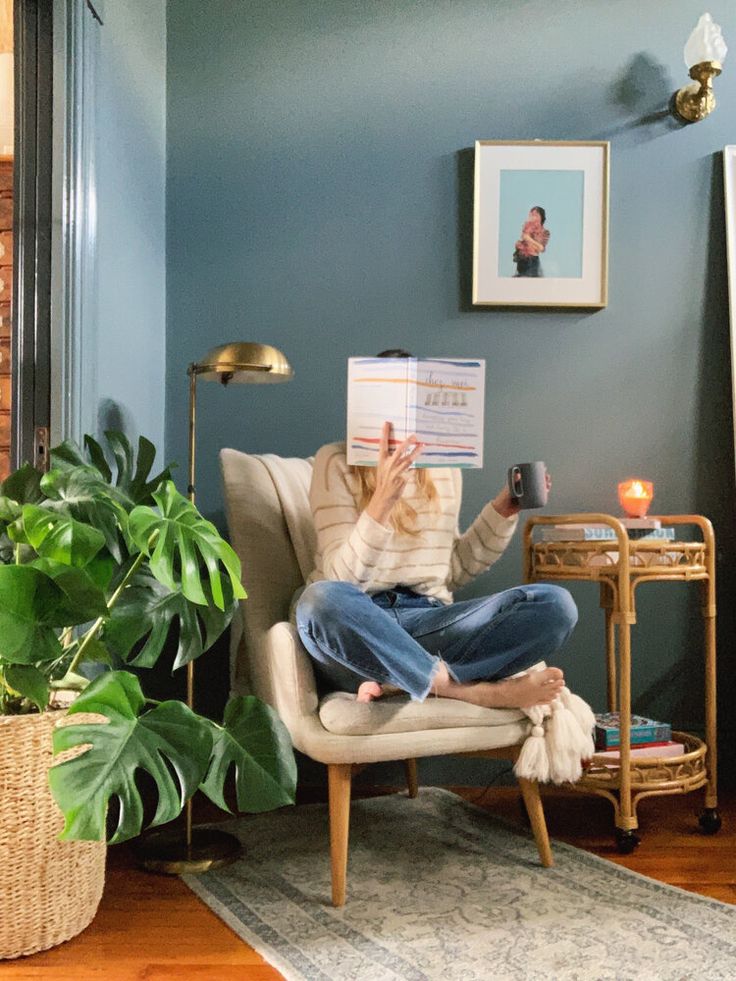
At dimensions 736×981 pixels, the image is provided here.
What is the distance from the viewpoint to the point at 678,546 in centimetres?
211

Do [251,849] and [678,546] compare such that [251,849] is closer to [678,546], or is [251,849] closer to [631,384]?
[678,546]

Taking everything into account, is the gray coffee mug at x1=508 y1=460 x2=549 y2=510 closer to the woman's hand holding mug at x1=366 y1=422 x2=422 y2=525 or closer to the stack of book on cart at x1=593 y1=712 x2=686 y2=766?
the woman's hand holding mug at x1=366 y1=422 x2=422 y2=525

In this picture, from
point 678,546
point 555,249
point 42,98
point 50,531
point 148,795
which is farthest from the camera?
point 555,249

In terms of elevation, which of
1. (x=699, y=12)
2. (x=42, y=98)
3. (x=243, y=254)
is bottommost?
(x=243, y=254)

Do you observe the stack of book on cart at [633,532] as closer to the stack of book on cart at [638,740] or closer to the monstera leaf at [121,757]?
the stack of book on cart at [638,740]

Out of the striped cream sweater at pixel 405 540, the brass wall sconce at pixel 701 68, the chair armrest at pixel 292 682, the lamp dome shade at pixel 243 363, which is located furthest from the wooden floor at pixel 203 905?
the brass wall sconce at pixel 701 68

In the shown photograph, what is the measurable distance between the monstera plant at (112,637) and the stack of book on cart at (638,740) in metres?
0.87

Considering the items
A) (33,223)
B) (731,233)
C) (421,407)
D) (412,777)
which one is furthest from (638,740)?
(33,223)

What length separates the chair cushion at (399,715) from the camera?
1.73 metres

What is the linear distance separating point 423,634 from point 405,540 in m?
0.23

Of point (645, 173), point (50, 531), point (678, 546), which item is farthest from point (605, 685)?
point (50, 531)

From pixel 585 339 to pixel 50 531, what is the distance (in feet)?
5.48

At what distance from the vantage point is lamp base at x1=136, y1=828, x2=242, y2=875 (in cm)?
185

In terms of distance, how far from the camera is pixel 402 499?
208 centimetres
